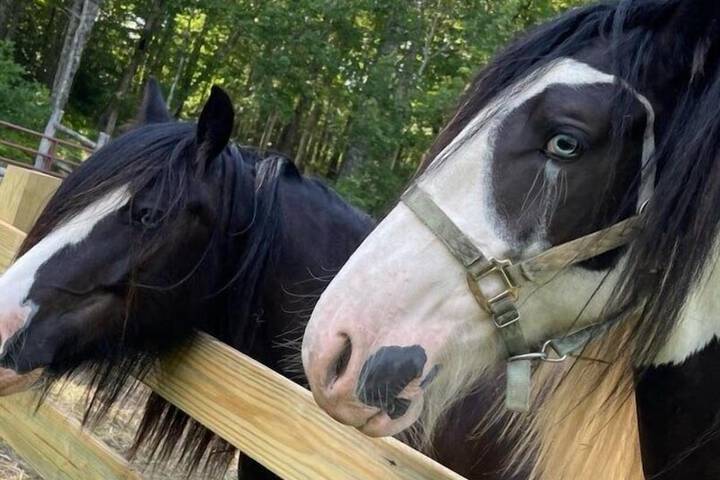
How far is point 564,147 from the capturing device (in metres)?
1.38

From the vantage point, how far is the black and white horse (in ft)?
A: 4.39

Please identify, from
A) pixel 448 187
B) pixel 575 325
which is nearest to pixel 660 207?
pixel 575 325

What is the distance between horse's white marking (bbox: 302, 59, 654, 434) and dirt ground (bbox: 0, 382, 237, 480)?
124 centimetres

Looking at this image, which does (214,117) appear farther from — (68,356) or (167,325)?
(68,356)

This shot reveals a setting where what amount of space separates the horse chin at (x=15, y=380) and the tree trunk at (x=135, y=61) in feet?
72.4

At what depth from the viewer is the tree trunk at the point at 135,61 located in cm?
2322

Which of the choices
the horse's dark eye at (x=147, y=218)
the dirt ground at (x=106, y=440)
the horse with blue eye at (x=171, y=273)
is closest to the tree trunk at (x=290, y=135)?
the dirt ground at (x=106, y=440)

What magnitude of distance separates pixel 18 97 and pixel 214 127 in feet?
48.4

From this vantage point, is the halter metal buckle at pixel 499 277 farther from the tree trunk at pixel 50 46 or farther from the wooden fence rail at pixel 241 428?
the tree trunk at pixel 50 46

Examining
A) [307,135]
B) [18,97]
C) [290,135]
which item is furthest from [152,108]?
[307,135]

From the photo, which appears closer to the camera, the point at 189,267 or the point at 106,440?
the point at 189,267

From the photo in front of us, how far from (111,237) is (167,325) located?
0.32 meters

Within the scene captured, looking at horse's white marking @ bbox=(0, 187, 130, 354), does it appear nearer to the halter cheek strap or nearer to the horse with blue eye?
the horse with blue eye

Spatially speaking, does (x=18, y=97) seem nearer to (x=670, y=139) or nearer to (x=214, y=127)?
(x=214, y=127)
